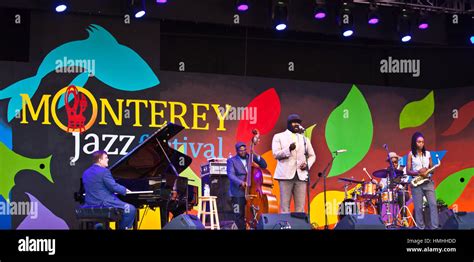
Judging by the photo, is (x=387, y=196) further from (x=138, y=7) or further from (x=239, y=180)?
(x=138, y=7)

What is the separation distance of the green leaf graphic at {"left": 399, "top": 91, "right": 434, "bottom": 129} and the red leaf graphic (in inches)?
107

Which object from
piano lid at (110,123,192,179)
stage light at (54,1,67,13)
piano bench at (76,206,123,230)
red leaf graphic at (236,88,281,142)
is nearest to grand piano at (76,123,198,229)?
piano lid at (110,123,192,179)

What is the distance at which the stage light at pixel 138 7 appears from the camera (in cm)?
1205

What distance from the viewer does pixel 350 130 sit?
1438cm

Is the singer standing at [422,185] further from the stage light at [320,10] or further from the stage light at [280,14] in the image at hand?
the stage light at [280,14]

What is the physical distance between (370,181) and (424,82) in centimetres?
286

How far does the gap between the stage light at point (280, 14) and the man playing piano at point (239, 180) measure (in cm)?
268

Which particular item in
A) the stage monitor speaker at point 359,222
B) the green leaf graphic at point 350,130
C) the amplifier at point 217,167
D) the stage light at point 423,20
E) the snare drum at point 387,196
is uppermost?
the stage light at point 423,20

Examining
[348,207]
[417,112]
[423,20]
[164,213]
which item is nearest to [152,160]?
[164,213]

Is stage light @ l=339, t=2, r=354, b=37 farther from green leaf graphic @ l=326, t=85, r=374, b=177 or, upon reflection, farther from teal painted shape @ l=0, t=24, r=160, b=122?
teal painted shape @ l=0, t=24, r=160, b=122

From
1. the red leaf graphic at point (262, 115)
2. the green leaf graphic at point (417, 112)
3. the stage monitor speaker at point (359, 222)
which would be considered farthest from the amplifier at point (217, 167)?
the green leaf graphic at point (417, 112)

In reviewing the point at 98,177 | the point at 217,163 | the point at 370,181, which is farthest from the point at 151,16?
the point at 370,181

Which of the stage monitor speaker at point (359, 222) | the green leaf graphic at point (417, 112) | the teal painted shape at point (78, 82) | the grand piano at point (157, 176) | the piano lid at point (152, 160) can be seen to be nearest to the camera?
the stage monitor speaker at point (359, 222)
